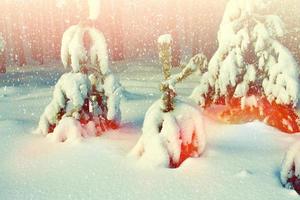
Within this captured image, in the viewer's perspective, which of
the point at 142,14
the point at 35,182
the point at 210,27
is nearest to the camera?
the point at 35,182

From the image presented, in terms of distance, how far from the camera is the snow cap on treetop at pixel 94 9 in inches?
246

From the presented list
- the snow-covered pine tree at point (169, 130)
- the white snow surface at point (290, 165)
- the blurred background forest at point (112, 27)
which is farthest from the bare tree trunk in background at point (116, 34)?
the white snow surface at point (290, 165)

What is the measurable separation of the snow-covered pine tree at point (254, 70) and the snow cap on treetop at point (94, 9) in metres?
1.74

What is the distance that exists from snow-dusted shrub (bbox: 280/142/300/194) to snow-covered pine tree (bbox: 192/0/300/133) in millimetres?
1688

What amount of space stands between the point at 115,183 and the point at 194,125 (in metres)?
1.06

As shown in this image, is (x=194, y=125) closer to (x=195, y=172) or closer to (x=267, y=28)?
(x=195, y=172)

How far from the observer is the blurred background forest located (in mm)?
13705

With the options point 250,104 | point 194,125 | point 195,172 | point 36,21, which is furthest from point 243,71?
point 36,21

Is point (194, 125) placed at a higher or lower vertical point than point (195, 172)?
higher

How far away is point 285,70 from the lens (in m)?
6.21

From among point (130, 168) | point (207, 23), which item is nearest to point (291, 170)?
point (130, 168)

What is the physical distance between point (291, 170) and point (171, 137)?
49.1 inches

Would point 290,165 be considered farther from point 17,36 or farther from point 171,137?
point 17,36

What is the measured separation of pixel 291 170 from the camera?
4609 millimetres
